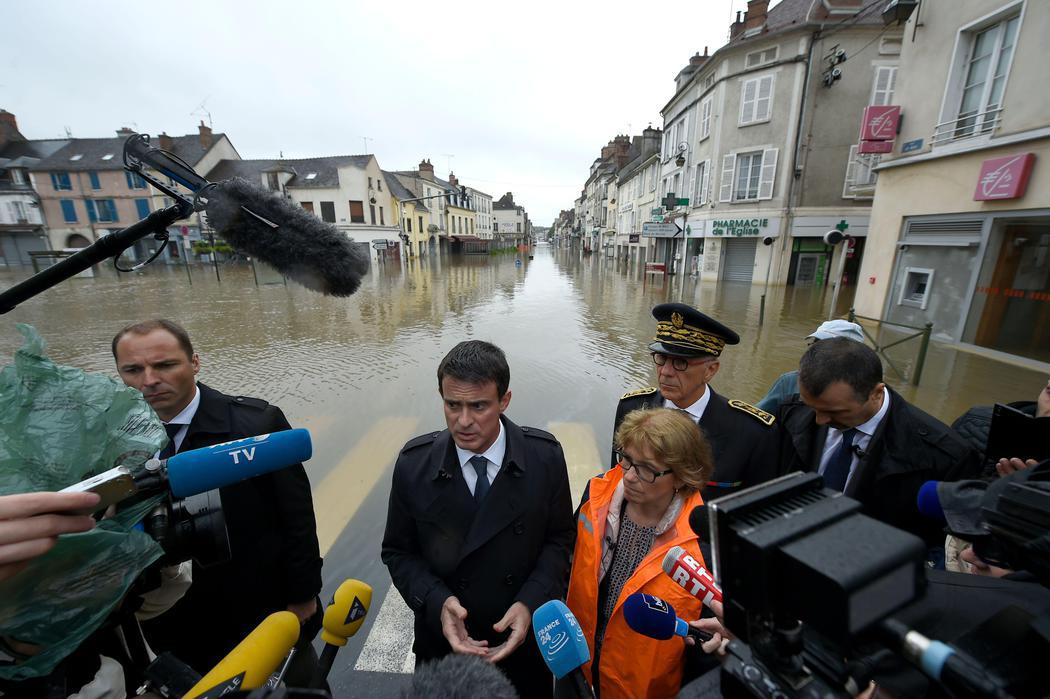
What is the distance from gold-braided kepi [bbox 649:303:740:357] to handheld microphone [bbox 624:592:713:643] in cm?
142

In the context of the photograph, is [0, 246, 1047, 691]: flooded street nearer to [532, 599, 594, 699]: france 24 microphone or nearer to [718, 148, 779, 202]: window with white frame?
[532, 599, 594, 699]: france 24 microphone

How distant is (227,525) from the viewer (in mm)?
2047

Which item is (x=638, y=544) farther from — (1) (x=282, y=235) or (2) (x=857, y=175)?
(2) (x=857, y=175)

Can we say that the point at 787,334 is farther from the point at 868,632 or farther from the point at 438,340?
the point at 868,632

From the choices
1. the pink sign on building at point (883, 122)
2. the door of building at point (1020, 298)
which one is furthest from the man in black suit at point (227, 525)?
the pink sign on building at point (883, 122)

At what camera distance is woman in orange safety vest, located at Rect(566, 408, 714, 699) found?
5.41 feet

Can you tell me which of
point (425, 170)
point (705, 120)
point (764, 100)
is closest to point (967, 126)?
point (764, 100)

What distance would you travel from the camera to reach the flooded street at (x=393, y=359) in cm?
470

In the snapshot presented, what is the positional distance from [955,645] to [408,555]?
1872mm

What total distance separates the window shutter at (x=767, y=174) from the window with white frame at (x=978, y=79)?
10741 mm

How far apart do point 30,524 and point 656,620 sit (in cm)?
164

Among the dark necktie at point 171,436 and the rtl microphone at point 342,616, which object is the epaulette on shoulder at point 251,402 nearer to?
the dark necktie at point 171,436

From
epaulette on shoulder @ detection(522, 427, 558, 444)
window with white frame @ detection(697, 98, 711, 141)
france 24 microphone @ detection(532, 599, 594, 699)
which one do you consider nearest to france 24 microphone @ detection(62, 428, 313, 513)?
france 24 microphone @ detection(532, 599, 594, 699)

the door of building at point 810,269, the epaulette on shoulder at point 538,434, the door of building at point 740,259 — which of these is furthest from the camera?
the door of building at point 740,259
